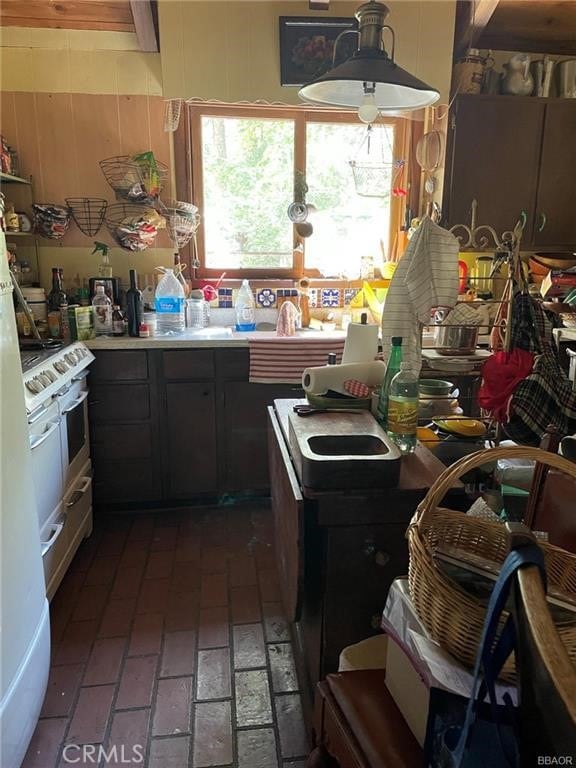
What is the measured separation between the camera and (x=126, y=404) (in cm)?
283

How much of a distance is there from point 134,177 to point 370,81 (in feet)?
6.81

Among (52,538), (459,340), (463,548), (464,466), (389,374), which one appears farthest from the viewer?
(52,538)

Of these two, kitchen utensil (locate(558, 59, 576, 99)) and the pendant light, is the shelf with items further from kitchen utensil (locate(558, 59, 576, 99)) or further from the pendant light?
kitchen utensil (locate(558, 59, 576, 99))

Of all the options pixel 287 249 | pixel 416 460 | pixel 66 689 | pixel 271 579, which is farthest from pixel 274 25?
pixel 66 689

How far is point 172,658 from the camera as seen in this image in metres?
1.93

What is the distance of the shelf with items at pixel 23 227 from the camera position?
3.01 metres

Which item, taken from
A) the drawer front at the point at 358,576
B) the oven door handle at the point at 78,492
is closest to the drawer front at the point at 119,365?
the oven door handle at the point at 78,492

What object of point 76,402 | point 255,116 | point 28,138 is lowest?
point 76,402

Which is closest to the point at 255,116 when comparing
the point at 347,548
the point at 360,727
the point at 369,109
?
the point at 369,109

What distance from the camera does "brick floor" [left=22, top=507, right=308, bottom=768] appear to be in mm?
1582

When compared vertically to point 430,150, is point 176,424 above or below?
below

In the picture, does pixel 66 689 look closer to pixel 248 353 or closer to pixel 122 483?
pixel 122 483

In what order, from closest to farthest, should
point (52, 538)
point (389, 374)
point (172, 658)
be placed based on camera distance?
point (389, 374) → point (172, 658) → point (52, 538)

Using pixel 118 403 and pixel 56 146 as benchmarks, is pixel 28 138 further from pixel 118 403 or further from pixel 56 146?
pixel 118 403
